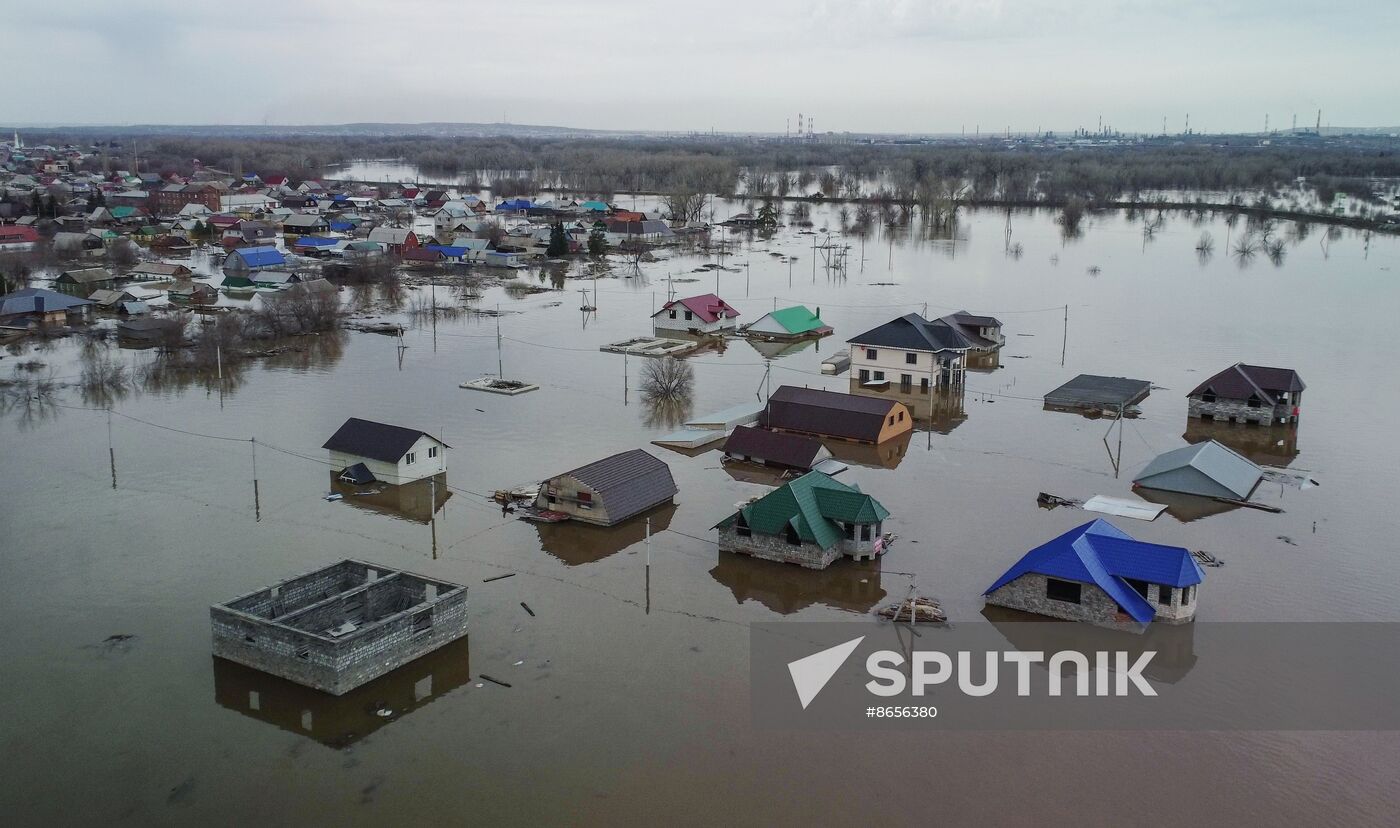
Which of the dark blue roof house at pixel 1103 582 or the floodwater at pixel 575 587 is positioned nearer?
the floodwater at pixel 575 587

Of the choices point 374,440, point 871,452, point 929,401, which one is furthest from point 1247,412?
point 374,440

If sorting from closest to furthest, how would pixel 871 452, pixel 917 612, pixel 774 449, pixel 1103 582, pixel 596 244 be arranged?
pixel 1103 582 → pixel 917 612 → pixel 774 449 → pixel 871 452 → pixel 596 244

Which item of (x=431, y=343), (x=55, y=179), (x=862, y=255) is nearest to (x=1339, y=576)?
(x=431, y=343)

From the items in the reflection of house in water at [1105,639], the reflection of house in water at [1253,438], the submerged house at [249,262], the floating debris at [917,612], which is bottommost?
the reflection of house in water at [1105,639]

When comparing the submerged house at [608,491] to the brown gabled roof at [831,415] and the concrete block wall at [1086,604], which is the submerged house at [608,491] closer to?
the brown gabled roof at [831,415]

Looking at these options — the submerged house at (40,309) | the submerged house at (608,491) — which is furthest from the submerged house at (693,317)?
the submerged house at (40,309)

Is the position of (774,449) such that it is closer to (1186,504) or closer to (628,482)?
(628,482)
